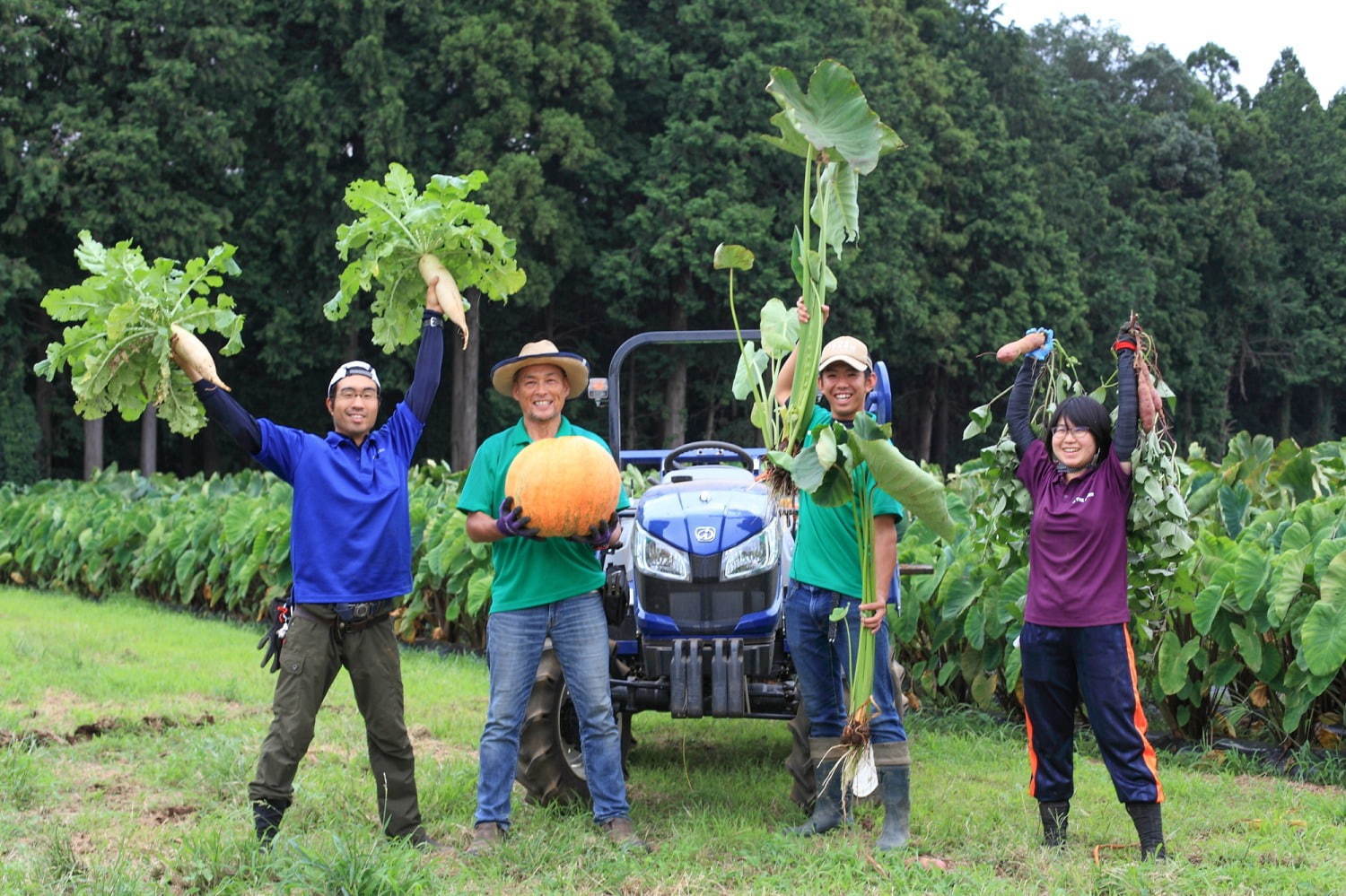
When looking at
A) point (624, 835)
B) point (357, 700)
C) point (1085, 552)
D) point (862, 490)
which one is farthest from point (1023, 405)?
point (357, 700)

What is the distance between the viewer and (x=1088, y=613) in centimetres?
473

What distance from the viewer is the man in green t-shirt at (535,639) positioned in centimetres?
498

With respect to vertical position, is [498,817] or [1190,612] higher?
[1190,612]

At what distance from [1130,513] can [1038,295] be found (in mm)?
35745

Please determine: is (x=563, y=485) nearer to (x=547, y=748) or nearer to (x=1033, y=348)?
(x=547, y=748)

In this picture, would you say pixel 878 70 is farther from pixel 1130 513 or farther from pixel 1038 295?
pixel 1130 513

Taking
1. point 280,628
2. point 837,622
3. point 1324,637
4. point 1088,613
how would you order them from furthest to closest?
point 1324,637
point 837,622
point 280,628
point 1088,613

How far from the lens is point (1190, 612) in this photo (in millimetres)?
6734

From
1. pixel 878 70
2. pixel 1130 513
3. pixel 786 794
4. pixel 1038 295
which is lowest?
pixel 786 794

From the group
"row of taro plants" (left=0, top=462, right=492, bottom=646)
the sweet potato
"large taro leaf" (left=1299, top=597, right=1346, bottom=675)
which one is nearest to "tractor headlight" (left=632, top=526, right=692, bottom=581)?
the sweet potato

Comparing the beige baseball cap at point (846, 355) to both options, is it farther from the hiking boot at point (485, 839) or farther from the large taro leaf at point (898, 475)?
the hiking boot at point (485, 839)

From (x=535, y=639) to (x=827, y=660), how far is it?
1.16 meters

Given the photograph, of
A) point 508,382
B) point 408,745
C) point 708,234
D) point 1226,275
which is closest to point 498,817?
point 408,745

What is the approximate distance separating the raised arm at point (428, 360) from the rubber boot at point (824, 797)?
81.2 inches
